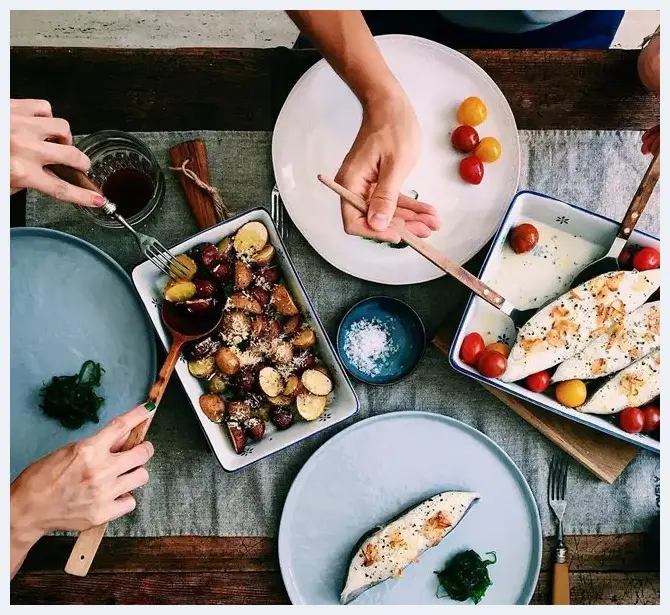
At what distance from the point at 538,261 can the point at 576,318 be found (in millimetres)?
137

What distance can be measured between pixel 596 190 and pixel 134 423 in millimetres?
976

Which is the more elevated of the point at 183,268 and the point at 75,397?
the point at 183,268

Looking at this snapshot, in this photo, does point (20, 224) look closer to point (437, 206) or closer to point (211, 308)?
point (211, 308)

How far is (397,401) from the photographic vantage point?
1.24 m

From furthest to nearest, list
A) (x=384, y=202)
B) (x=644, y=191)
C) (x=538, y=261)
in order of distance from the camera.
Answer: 1. (x=538, y=261)
2. (x=644, y=191)
3. (x=384, y=202)

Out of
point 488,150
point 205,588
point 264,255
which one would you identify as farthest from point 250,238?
point 205,588

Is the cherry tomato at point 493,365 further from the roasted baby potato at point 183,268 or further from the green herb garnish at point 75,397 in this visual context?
the green herb garnish at point 75,397

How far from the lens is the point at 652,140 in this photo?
119cm

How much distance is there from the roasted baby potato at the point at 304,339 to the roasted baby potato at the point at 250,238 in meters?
0.18

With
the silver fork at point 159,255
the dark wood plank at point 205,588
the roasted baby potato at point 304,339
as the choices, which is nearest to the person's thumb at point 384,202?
the roasted baby potato at point 304,339

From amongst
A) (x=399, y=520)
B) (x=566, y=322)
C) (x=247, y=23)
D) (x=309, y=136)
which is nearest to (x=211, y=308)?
(x=309, y=136)

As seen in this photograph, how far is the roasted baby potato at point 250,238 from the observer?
3.80 ft

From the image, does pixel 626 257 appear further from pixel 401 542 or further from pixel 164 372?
pixel 164 372

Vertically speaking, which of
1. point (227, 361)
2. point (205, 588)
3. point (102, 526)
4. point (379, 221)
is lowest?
point (205, 588)
